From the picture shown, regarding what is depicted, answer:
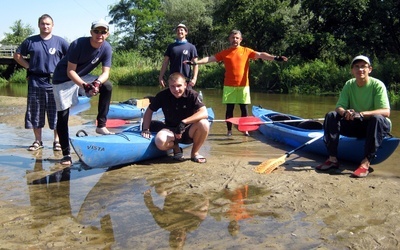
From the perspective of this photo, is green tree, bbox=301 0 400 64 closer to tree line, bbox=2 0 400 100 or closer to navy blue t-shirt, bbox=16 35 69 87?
tree line, bbox=2 0 400 100

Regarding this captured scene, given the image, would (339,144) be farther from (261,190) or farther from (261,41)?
(261,41)

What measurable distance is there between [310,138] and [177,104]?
185 cm

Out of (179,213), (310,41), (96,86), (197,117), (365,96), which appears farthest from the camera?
(310,41)

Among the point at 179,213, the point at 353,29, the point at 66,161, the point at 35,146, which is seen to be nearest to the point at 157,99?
the point at 66,161

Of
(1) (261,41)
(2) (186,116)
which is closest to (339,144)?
(2) (186,116)

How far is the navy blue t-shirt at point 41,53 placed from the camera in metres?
5.34

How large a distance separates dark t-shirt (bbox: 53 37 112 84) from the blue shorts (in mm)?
810

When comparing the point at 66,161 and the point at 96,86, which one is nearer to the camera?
the point at 96,86

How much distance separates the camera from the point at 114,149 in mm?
4465

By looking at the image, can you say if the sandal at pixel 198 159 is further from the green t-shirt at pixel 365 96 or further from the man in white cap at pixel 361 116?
the green t-shirt at pixel 365 96

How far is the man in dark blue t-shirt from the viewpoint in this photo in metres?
5.35

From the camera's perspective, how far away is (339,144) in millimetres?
4738

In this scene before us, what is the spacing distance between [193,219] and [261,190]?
3.15 feet

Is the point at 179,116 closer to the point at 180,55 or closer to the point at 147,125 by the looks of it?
the point at 147,125
